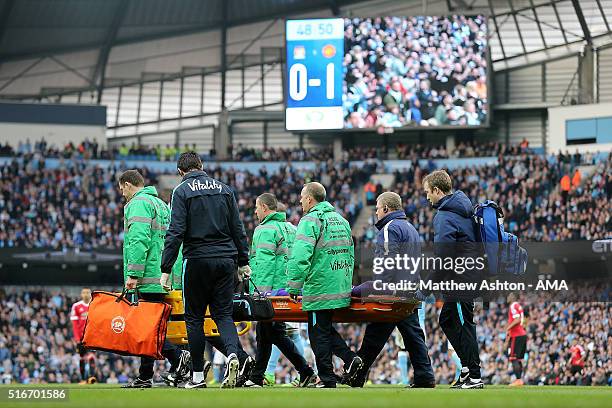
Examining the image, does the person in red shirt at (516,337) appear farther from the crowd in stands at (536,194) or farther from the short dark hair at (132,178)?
the crowd in stands at (536,194)

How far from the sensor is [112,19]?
52188mm

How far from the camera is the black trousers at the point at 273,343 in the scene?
13.0 meters

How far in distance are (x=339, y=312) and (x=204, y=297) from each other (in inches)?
65.0

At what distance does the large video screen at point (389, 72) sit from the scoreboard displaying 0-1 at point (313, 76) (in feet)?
0.12

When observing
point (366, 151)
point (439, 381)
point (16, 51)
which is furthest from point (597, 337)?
point (16, 51)

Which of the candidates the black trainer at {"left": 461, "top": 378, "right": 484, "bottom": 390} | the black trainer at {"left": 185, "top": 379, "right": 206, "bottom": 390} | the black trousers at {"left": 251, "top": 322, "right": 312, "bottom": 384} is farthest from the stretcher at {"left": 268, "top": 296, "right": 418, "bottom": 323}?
the black trainer at {"left": 185, "top": 379, "right": 206, "bottom": 390}

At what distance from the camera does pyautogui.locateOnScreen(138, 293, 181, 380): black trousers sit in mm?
12148

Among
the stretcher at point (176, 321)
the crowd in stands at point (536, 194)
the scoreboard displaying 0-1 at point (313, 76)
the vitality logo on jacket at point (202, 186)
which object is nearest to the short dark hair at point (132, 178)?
the vitality logo on jacket at point (202, 186)

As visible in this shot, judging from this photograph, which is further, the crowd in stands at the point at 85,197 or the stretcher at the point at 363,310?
the crowd in stands at the point at 85,197

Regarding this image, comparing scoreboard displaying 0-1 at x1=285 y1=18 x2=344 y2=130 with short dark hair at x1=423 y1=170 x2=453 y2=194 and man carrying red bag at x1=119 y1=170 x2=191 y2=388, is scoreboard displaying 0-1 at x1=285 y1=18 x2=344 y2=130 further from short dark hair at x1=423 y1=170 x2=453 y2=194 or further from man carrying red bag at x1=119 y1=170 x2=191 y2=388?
short dark hair at x1=423 y1=170 x2=453 y2=194

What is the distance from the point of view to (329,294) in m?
12.1

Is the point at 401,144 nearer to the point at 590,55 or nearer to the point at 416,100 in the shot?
the point at 416,100

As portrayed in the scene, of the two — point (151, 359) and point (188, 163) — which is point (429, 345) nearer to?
point (151, 359)

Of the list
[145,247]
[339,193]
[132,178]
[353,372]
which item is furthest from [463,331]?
[339,193]
